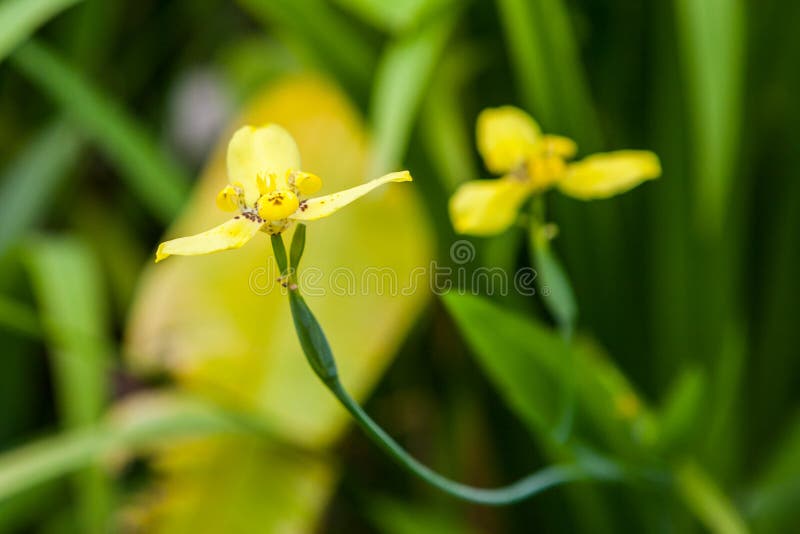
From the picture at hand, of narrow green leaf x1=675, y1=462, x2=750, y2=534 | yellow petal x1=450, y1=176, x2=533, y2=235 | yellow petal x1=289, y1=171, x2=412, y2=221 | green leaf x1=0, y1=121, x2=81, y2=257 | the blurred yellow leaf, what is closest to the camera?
yellow petal x1=289, y1=171, x2=412, y2=221

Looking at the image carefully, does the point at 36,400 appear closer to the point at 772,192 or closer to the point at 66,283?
the point at 66,283

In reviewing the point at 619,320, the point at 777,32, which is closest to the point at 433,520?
the point at 619,320

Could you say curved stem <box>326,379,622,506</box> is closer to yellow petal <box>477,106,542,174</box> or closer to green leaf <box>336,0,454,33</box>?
yellow petal <box>477,106,542,174</box>

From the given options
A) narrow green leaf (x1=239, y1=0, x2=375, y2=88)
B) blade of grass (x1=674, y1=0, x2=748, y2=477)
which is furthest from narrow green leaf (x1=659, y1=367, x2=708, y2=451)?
narrow green leaf (x1=239, y1=0, x2=375, y2=88)

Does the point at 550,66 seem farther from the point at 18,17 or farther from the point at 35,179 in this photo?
the point at 35,179

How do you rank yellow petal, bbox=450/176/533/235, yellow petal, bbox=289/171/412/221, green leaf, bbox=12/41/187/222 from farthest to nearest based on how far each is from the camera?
1. green leaf, bbox=12/41/187/222
2. yellow petal, bbox=450/176/533/235
3. yellow petal, bbox=289/171/412/221

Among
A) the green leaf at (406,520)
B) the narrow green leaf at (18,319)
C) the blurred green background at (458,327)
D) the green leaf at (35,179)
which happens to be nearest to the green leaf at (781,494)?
the blurred green background at (458,327)

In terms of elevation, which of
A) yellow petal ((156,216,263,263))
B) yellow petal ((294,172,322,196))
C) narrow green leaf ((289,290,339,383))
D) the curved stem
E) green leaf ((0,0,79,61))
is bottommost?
the curved stem
